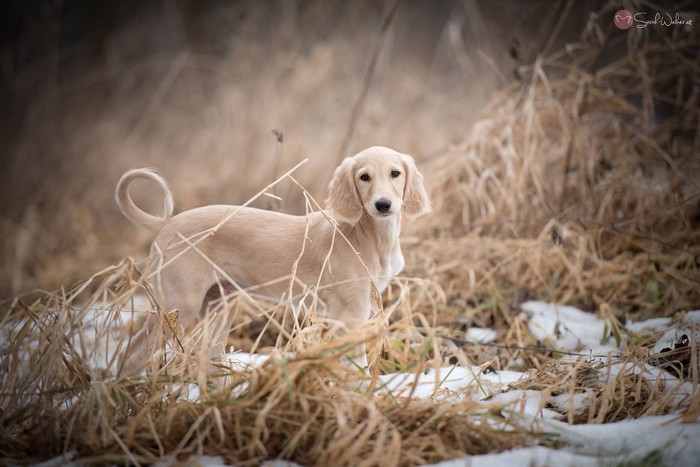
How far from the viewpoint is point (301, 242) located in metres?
2.60

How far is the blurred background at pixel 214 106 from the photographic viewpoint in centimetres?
541

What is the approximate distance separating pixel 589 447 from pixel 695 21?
397 cm

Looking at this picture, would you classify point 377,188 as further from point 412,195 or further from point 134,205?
point 134,205

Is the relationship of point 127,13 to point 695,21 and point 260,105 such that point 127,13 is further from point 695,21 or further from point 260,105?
point 695,21

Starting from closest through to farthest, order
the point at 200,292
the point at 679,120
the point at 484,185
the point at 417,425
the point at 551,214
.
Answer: the point at 417,425 < the point at 200,292 < the point at 551,214 < the point at 484,185 < the point at 679,120

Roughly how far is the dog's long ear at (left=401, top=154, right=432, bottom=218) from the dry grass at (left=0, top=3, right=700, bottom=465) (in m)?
0.37

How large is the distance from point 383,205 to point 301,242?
46 cm

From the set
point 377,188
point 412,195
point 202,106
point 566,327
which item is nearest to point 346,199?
point 377,188

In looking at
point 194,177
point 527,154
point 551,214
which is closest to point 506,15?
point 527,154

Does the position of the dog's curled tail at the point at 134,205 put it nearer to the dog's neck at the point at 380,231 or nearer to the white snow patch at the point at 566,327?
the dog's neck at the point at 380,231

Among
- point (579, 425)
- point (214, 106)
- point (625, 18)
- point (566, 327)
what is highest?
point (625, 18)

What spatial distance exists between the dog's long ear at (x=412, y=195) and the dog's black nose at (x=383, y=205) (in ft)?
0.85

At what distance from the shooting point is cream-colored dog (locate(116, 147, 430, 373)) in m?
2.47

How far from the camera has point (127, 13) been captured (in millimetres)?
8148
